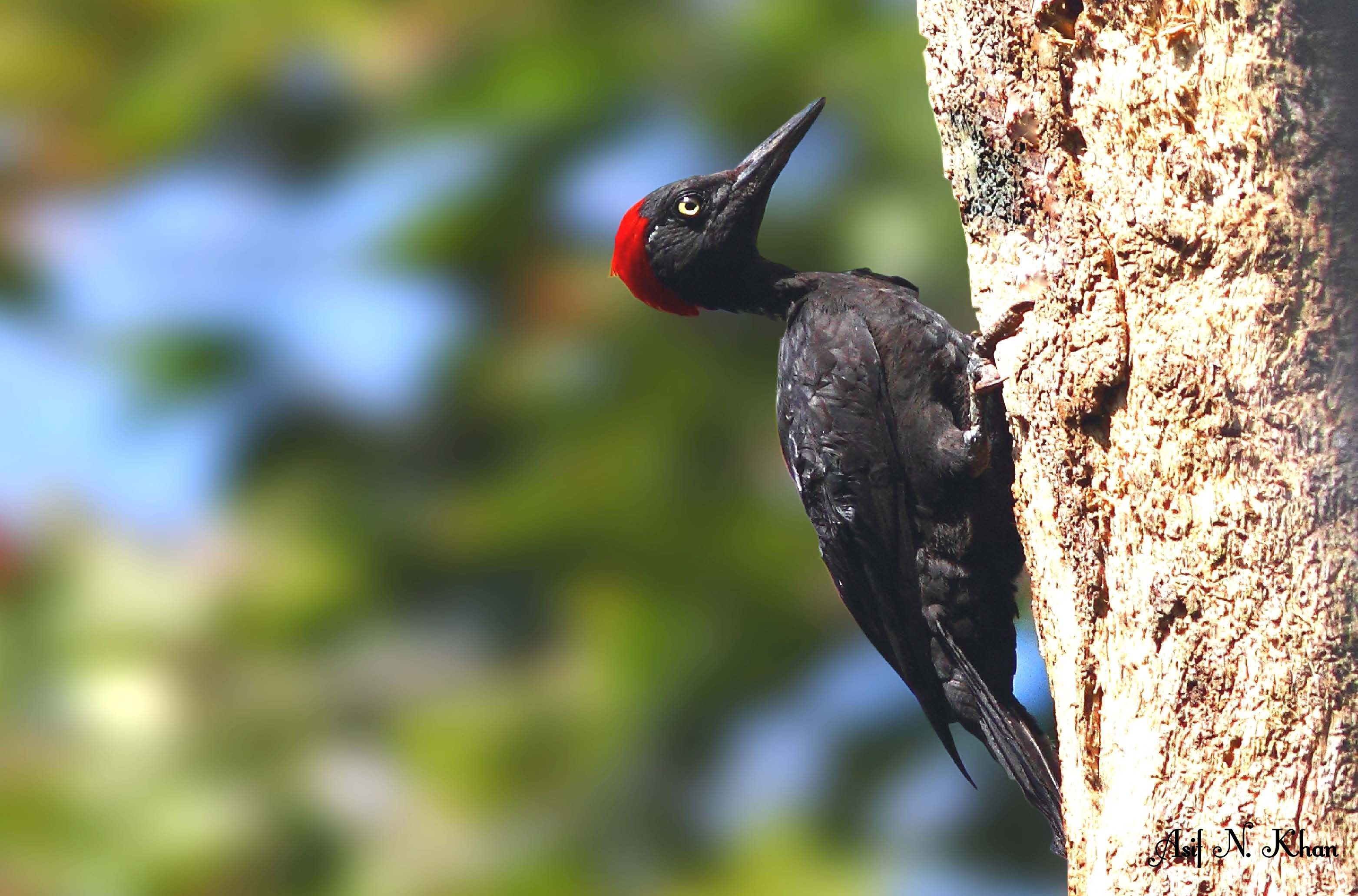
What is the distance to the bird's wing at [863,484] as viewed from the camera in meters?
3.43

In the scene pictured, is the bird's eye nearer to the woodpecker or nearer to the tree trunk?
the woodpecker

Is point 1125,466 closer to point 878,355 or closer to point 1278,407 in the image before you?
point 1278,407

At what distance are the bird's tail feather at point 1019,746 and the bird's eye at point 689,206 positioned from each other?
1529 millimetres

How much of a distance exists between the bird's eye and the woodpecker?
64 centimetres

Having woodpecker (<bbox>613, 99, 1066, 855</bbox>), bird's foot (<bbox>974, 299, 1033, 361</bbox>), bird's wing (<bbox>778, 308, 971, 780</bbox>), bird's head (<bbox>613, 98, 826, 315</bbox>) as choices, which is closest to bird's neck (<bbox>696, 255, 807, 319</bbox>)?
bird's head (<bbox>613, 98, 826, 315</bbox>)

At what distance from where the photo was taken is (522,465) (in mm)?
4895

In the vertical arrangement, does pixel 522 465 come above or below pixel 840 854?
above

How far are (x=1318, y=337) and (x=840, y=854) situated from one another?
2729 mm

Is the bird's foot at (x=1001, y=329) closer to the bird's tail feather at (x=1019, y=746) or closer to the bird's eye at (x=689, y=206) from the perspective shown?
the bird's tail feather at (x=1019, y=746)

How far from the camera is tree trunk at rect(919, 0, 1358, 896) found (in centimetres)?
203

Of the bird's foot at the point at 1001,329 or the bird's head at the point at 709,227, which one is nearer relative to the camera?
the bird's foot at the point at 1001,329

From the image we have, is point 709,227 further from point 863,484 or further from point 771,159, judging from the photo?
point 863,484

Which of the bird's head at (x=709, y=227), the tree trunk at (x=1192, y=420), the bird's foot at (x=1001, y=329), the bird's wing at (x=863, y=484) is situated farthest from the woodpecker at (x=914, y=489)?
the tree trunk at (x=1192, y=420)

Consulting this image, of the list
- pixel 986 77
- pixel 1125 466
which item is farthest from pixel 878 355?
pixel 1125 466
